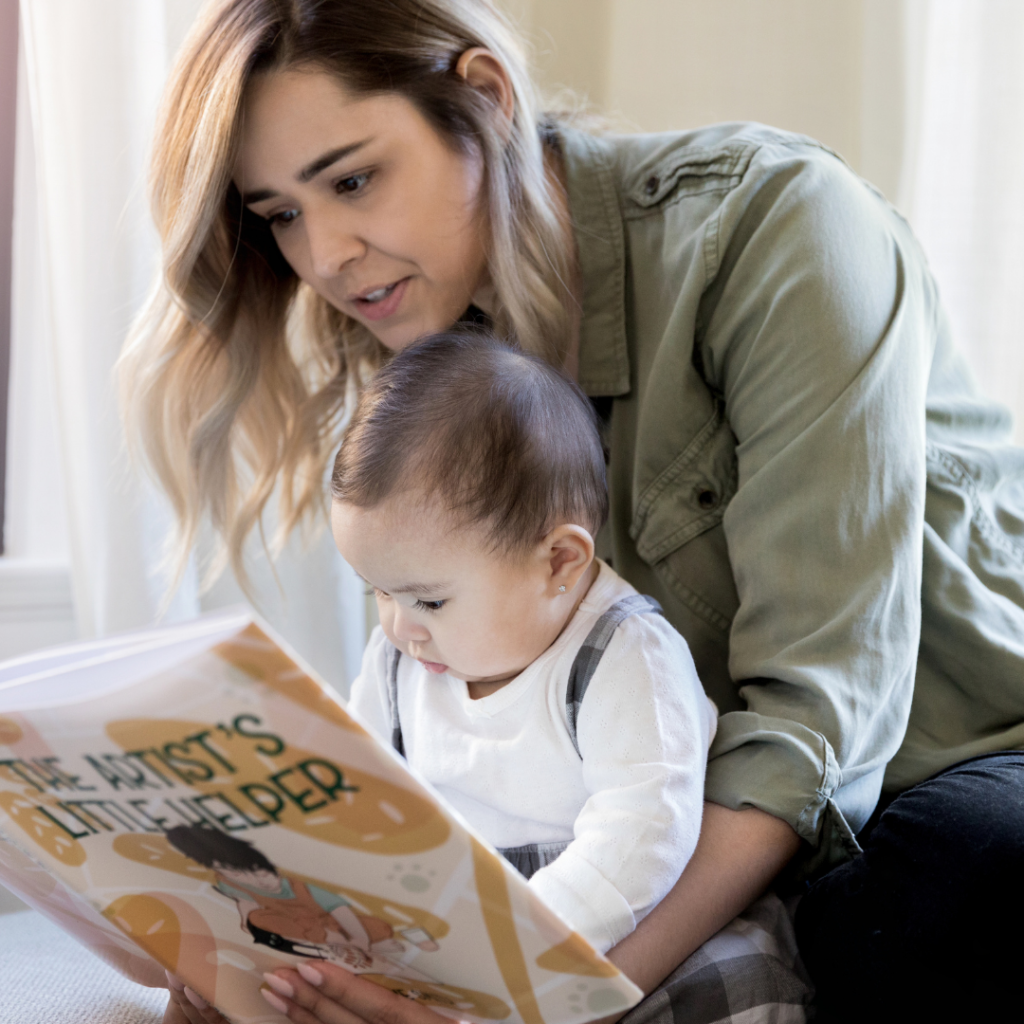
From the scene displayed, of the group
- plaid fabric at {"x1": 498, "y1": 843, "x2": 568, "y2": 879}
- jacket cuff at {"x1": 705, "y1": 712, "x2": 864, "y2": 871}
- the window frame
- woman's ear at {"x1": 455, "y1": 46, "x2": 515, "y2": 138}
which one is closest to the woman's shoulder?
woman's ear at {"x1": 455, "y1": 46, "x2": 515, "y2": 138}

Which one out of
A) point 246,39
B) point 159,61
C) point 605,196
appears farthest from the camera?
point 159,61

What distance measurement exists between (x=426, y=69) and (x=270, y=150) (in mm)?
163

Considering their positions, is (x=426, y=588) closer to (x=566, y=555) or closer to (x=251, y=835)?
(x=566, y=555)

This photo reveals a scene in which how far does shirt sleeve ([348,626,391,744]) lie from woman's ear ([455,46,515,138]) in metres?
0.51

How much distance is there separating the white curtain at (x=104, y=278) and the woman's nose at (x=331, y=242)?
1.12 feet

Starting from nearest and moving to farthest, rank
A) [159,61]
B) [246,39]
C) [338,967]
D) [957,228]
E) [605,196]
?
[338,967], [246,39], [605,196], [159,61], [957,228]

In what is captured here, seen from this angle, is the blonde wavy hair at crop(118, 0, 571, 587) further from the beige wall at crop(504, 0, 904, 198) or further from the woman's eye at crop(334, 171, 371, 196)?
→ the beige wall at crop(504, 0, 904, 198)

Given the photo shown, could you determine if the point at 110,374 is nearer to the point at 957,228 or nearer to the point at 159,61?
the point at 159,61

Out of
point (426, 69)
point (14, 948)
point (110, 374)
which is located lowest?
point (14, 948)

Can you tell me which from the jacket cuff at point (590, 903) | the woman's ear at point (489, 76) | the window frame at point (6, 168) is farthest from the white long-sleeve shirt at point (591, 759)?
the window frame at point (6, 168)

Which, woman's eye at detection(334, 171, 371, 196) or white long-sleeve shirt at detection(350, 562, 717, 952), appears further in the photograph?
woman's eye at detection(334, 171, 371, 196)

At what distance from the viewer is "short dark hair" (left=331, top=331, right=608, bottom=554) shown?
82 cm

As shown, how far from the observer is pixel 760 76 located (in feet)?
5.06

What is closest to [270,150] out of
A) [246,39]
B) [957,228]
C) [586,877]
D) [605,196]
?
[246,39]
